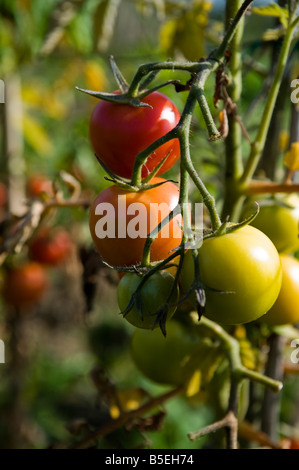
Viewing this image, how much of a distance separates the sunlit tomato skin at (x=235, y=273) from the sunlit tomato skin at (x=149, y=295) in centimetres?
2

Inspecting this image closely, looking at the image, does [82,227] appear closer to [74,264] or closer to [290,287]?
[74,264]

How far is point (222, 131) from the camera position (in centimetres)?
53

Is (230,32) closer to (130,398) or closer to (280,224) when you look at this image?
(280,224)

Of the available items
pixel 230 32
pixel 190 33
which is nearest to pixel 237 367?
pixel 230 32

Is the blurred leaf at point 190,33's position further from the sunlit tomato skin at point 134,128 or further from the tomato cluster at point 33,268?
the tomato cluster at point 33,268

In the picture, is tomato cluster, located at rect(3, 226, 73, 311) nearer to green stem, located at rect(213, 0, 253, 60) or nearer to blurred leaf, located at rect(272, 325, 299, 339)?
blurred leaf, located at rect(272, 325, 299, 339)

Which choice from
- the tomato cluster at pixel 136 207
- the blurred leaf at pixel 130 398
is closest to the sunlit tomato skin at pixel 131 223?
the tomato cluster at pixel 136 207

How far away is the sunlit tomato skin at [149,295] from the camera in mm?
428

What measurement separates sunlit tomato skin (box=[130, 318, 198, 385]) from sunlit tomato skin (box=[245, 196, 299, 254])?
6.8 inches

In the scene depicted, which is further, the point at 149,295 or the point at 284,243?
the point at 284,243

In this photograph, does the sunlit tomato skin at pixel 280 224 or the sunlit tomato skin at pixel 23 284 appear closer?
the sunlit tomato skin at pixel 280 224

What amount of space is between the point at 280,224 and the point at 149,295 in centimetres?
25

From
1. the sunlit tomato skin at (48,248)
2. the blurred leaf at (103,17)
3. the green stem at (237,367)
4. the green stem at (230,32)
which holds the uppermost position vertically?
the blurred leaf at (103,17)

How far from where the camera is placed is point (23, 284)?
1.51 m
